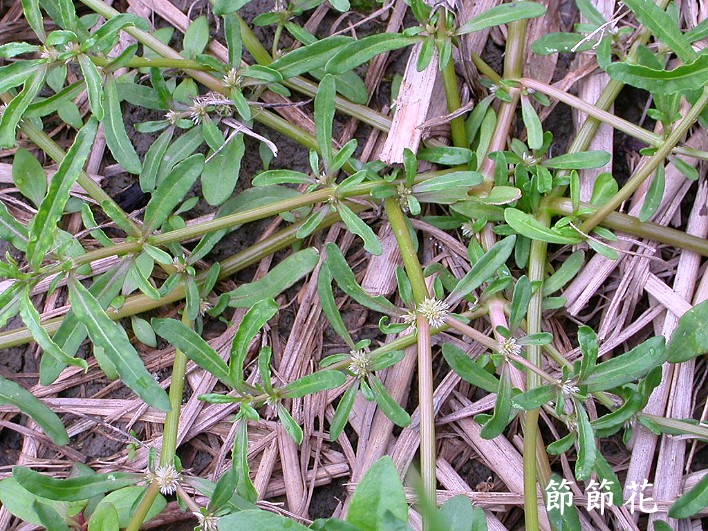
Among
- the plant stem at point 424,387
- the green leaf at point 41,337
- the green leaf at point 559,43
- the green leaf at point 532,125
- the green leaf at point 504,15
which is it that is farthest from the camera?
the green leaf at point 559,43

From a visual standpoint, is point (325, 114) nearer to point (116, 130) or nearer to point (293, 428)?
point (116, 130)

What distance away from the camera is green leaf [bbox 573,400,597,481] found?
195 cm

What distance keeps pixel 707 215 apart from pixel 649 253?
0.82 feet

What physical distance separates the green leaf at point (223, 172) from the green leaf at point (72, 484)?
0.95m

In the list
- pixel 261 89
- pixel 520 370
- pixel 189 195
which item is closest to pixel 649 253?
pixel 520 370

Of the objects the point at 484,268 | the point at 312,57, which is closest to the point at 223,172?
the point at 312,57

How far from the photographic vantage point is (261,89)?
2518 millimetres

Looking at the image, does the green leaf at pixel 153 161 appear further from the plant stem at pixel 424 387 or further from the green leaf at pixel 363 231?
the plant stem at pixel 424 387

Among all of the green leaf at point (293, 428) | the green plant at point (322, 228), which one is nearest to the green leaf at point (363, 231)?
the green plant at point (322, 228)

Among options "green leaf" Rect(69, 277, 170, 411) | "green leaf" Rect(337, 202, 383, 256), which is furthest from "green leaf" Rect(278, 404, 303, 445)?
"green leaf" Rect(337, 202, 383, 256)

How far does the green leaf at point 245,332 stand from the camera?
208 centimetres

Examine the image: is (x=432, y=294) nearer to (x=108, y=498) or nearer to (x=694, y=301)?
(x=694, y=301)

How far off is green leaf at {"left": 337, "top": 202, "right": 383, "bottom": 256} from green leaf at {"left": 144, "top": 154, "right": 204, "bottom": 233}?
1.60ft

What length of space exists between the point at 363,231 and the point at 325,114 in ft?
1.35
